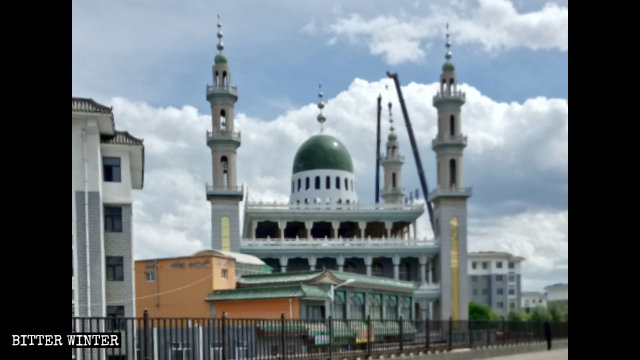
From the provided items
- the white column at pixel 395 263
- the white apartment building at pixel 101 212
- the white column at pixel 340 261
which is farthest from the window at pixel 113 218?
the white column at pixel 395 263

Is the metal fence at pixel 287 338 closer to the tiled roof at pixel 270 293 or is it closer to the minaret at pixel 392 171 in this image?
the tiled roof at pixel 270 293

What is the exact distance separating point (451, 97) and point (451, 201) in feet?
33.6

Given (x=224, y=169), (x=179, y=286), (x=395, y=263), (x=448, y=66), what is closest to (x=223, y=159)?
(x=224, y=169)

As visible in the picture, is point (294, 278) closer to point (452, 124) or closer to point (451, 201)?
point (451, 201)

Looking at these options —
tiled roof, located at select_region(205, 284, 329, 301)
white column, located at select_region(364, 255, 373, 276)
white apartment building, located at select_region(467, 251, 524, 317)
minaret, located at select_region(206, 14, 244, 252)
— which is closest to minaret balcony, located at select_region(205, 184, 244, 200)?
minaret, located at select_region(206, 14, 244, 252)

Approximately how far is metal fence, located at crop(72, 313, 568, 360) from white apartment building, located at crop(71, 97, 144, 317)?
5141mm

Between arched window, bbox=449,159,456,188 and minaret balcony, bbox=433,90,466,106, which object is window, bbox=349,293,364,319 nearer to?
arched window, bbox=449,159,456,188

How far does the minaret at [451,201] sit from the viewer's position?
2633 inches

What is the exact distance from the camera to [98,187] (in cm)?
3094

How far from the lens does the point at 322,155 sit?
79438 mm
